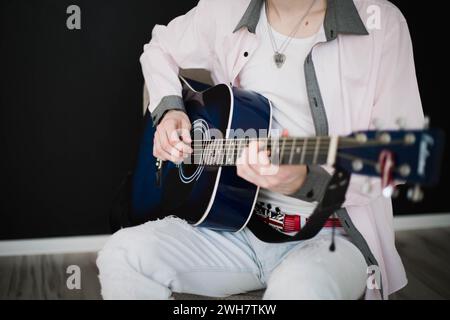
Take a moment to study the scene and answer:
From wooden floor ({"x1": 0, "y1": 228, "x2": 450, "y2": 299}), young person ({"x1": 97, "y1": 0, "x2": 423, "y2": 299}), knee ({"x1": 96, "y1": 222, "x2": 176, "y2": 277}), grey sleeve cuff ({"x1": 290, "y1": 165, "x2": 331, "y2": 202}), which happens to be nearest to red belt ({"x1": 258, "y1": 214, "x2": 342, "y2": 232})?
young person ({"x1": 97, "y1": 0, "x2": 423, "y2": 299})

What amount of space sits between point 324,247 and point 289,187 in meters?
0.16

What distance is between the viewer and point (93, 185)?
7.98 feet

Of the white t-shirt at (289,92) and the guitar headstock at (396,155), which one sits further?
the white t-shirt at (289,92)

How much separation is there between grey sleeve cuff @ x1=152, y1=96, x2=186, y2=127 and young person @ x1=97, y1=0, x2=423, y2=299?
1.6 inches

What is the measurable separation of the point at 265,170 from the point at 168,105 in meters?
0.56

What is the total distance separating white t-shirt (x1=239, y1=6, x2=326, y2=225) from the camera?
1.40 meters

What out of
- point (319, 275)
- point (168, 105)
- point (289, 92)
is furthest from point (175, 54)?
point (319, 275)

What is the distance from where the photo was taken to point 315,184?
1.22 metres

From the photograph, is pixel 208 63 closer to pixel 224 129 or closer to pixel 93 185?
pixel 224 129

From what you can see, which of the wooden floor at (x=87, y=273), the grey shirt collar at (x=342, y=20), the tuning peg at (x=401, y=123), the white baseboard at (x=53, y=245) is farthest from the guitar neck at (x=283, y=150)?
the white baseboard at (x=53, y=245)

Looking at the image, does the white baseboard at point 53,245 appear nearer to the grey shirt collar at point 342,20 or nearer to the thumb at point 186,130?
the thumb at point 186,130

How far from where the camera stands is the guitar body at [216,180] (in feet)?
4.47

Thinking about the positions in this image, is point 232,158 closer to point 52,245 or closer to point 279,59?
point 279,59
